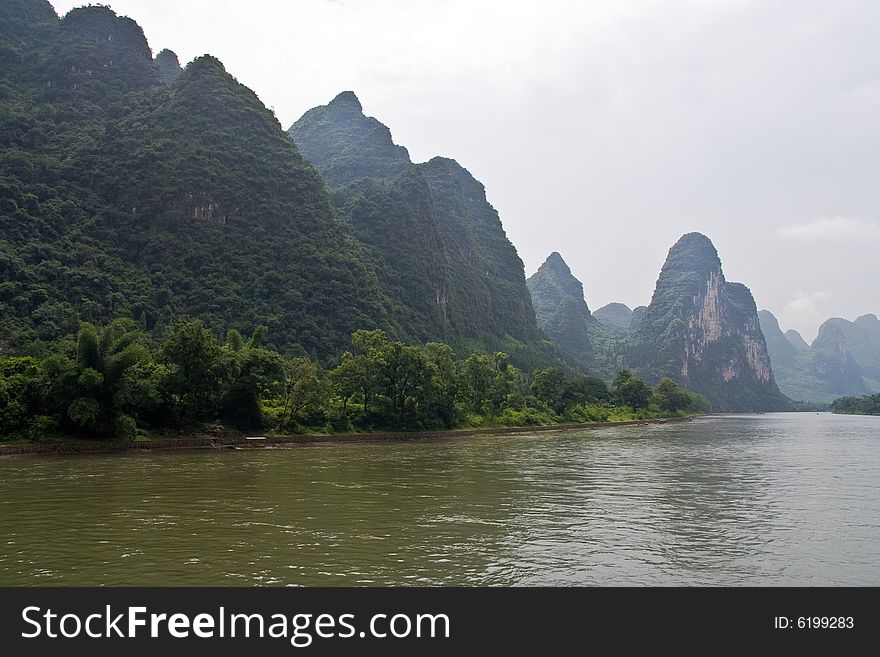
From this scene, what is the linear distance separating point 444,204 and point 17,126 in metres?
116

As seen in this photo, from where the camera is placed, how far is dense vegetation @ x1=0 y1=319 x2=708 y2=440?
3212cm

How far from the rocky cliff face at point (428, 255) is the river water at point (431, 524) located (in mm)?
88689

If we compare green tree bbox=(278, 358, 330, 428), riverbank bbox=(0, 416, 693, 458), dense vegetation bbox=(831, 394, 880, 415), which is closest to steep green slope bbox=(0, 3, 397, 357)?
green tree bbox=(278, 358, 330, 428)

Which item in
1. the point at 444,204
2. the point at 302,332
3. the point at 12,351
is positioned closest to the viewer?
the point at 12,351

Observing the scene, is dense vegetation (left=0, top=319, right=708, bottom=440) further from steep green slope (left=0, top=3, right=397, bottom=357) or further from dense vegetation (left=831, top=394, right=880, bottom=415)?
dense vegetation (left=831, top=394, right=880, bottom=415)

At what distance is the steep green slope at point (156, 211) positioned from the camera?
68562 millimetres

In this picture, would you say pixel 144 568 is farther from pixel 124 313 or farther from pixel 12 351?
pixel 124 313

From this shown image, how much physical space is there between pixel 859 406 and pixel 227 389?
486 ft

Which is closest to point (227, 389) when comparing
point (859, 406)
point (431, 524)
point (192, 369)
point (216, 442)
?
point (192, 369)

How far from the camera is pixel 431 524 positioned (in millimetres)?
14141

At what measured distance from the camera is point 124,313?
67625 millimetres

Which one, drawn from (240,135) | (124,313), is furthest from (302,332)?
(240,135)

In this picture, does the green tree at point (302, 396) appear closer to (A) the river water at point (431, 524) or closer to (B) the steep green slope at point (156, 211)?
(A) the river water at point (431, 524)

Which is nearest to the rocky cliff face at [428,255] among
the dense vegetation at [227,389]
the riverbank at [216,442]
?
the dense vegetation at [227,389]
